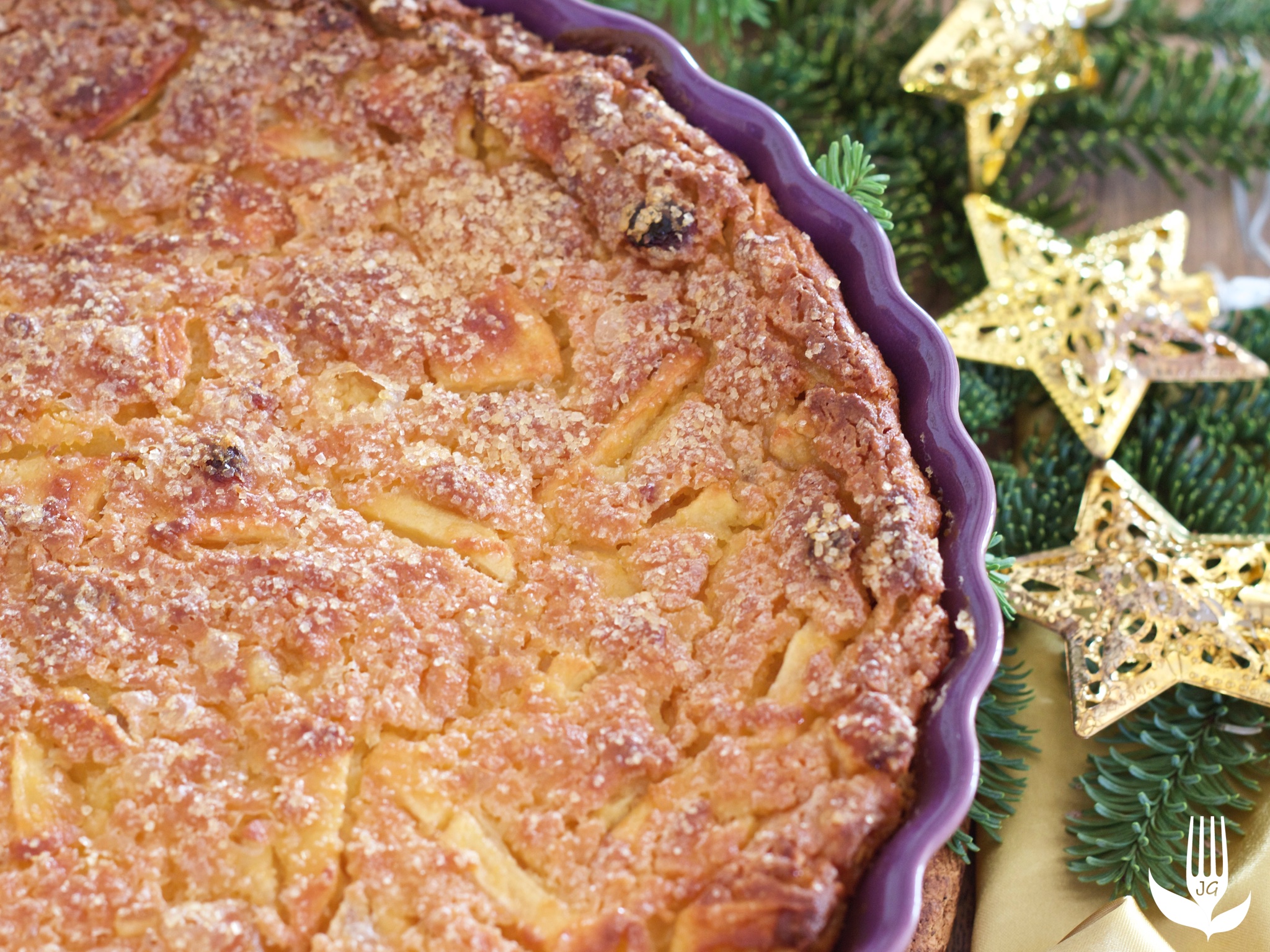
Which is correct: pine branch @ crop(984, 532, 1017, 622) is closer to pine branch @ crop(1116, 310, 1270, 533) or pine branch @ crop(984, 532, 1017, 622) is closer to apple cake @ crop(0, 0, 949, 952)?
apple cake @ crop(0, 0, 949, 952)

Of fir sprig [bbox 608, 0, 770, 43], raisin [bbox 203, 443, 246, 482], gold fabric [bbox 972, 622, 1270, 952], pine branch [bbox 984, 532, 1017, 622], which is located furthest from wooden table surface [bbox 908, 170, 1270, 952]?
raisin [bbox 203, 443, 246, 482]

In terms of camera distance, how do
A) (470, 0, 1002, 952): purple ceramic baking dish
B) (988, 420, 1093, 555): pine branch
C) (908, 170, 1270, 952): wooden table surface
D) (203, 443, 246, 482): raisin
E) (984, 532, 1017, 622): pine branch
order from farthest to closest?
(908, 170, 1270, 952): wooden table surface
(988, 420, 1093, 555): pine branch
(984, 532, 1017, 622): pine branch
(203, 443, 246, 482): raisin
(470, 0, 1002, 952): purple ceramic baking dish

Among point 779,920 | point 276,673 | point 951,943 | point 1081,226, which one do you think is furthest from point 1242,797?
point 276,673

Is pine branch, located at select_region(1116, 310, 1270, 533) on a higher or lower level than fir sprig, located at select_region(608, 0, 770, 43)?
lower

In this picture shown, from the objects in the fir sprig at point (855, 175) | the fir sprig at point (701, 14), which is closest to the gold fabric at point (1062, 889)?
the fir sprig at point (855, 175)

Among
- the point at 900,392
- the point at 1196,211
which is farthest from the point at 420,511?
the point at 1196,211

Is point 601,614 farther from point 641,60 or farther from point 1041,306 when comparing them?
point 1041,306

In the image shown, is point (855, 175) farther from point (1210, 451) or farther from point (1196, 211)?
point (1196, 211)
